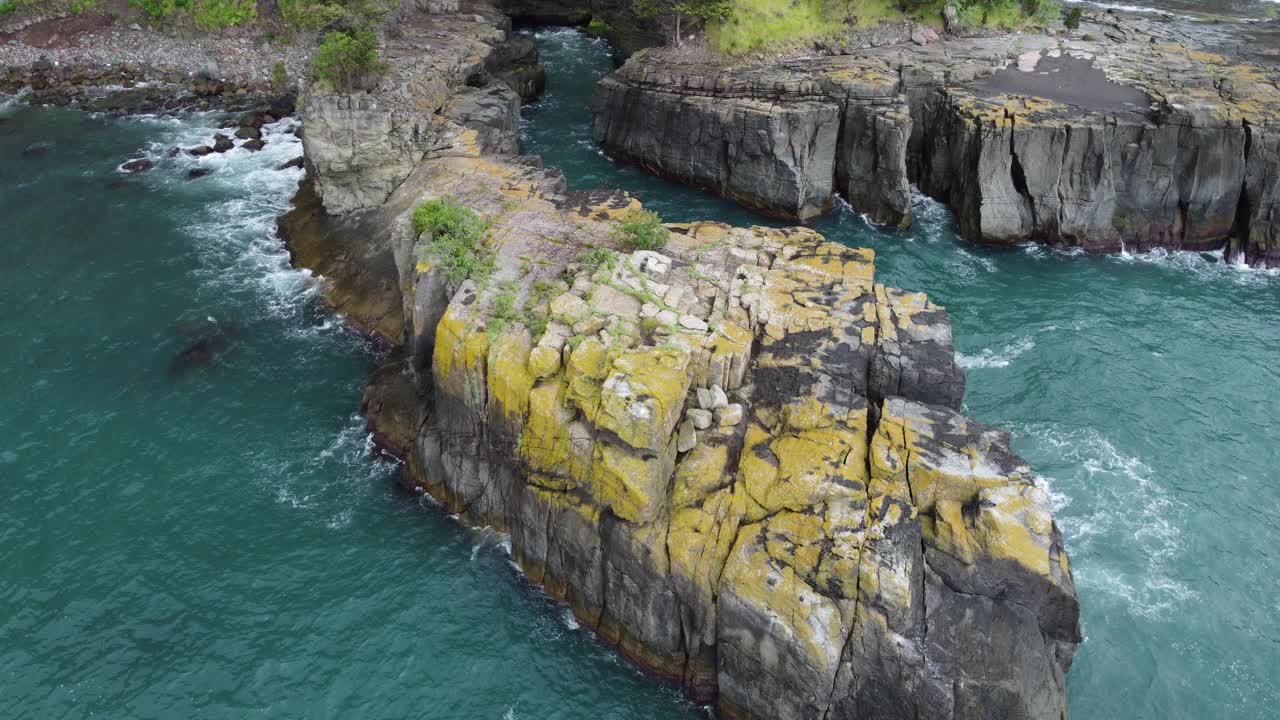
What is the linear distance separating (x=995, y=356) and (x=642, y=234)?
18328 mm

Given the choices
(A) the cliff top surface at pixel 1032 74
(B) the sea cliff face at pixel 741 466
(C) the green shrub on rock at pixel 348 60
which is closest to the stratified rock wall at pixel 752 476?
(B) the sea cliff face at pixel 741 466

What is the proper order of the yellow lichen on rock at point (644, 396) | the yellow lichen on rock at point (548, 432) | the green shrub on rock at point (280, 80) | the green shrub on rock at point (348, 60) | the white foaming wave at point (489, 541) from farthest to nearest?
the green shrub on rock at point (280, 80)
the green shrub on rock at point (348, 60)
the white foaming wave at point (489, 541)
the yellow lichen on rock at point (548, 432)
the yellow lichen on rock at point (644, 396)

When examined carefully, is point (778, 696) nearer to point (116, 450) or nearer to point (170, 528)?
point (170, 528)

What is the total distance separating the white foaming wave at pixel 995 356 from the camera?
3759 centimetres

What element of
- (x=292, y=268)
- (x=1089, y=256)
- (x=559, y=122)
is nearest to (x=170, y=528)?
(x=292, y=268)

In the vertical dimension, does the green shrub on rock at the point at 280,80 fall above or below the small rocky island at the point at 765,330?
above

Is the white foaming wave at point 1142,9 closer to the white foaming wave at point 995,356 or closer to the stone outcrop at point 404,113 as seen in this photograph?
the white foaming wave at point 995,356

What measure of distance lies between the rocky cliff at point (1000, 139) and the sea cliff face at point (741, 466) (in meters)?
16.9

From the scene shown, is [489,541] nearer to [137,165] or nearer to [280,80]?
[137,165]

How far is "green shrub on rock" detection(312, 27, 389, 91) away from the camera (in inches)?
1722

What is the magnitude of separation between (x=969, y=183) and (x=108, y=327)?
4745 cm

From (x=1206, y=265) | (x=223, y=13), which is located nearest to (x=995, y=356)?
(x=1206, y=265)

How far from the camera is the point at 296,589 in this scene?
90.4 ft

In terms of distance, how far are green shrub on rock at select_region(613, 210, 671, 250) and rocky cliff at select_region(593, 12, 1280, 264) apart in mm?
18108
